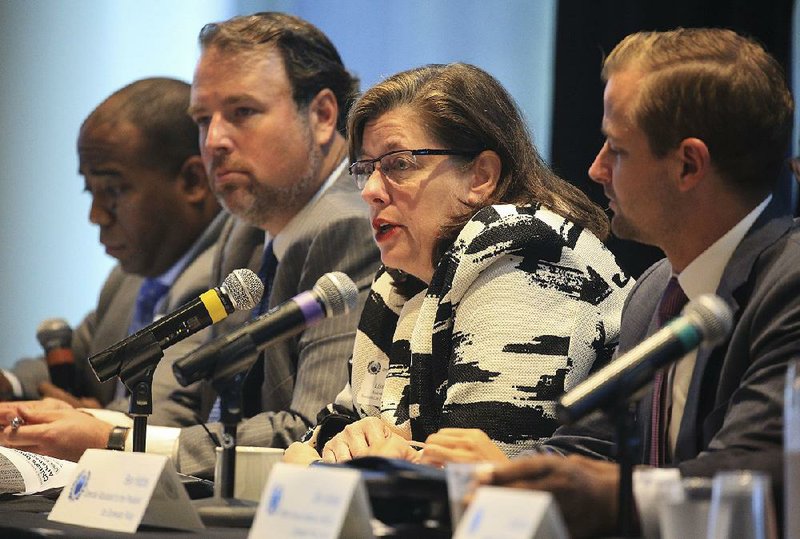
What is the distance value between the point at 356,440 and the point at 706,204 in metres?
0.78

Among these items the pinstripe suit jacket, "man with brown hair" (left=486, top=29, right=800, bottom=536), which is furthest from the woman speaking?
the pinstripe suit jacket

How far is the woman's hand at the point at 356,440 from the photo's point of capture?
2381mm

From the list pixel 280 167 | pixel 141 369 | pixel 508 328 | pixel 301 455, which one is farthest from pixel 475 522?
pixel 280 167

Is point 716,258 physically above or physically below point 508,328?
above

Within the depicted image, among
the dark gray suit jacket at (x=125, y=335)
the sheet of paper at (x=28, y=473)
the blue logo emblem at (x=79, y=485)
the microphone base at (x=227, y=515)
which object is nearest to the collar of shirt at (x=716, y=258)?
the microphone base at (x=227, y=515)

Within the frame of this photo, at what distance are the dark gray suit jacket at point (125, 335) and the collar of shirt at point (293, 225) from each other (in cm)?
39

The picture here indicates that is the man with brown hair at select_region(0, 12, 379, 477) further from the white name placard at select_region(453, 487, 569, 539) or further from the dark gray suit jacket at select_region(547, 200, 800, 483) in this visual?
the white name placard at select_region(453, 487, 569, 539)

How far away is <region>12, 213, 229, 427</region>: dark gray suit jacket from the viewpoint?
3.71 m

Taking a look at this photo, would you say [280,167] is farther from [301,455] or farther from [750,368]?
[750,368]

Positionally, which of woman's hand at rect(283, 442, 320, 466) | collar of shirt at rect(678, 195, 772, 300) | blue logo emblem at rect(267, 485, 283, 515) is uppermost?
collar of shirt at rect(678, 195, 772, 300)

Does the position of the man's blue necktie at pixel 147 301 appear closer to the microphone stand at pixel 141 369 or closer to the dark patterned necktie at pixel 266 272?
the dark patterned necktie at pixel 266 272

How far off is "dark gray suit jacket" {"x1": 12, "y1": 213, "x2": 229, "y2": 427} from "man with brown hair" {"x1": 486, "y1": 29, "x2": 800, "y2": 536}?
1.71 m

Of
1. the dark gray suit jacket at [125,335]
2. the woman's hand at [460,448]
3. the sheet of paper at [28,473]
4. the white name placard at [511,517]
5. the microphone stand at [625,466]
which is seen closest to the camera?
the white name placard at [511,517]

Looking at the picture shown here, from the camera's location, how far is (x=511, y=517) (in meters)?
1.27
